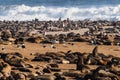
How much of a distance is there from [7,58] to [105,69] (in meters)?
4.03

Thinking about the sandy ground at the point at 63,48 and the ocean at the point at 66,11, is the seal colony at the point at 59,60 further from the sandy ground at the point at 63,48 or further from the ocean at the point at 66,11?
the ocean at the point at 66,11

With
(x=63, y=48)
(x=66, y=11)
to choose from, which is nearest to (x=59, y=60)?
(x=63, y=48)

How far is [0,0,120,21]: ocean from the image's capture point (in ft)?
158

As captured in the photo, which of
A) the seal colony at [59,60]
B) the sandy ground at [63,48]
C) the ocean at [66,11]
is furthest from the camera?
the ocean at [66,11]

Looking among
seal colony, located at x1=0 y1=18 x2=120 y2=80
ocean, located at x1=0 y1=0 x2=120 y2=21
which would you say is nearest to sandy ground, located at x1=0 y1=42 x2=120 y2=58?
seal colony, located at x1=0 y1=18 x2=120 y2=80

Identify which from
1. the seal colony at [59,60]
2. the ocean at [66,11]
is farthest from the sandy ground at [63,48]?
the ocean at [66,11]

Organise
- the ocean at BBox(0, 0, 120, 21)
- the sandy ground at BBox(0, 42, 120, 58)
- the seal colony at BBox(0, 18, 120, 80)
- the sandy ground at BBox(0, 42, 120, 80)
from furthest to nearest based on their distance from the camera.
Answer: the ocean at BBox(0, 0, 120, 21) → the sandy ground at BBox(0, 42, 120, 58) → the sandy ground at BBox(0, 42, 120, 80) → the seal colony at BBox(0, 18, 120, 80)

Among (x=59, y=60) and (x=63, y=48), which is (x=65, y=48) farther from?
(x=59, y=60)

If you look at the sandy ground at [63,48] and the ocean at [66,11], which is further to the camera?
the ocean at [66,11]

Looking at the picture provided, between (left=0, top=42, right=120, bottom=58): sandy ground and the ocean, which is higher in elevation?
the ocean

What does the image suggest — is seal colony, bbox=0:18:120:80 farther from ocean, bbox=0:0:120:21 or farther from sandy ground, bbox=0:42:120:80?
ocean, bbox=0:0:120:21

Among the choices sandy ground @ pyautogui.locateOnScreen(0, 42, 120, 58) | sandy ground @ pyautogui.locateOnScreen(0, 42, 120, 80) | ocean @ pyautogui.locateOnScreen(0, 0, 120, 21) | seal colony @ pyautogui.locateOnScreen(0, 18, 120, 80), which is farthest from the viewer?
ocean @ pyautogui.locateOnScreen(0, 0, 120, 21)

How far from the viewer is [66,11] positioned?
50.7m

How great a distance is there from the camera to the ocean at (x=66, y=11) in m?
48.1
